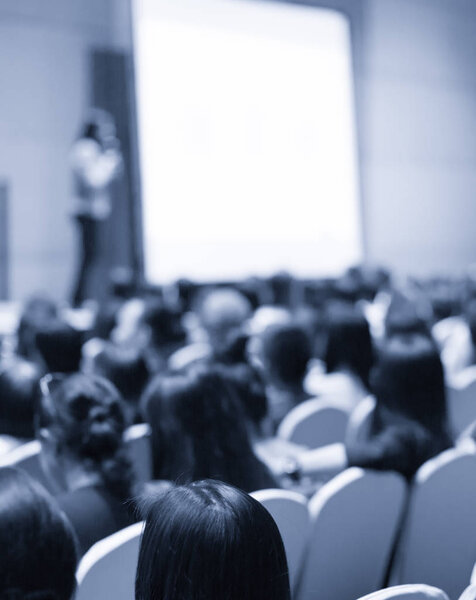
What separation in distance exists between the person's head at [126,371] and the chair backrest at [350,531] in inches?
47.2

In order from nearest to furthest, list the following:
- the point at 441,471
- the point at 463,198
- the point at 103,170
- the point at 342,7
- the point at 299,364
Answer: the point at 441,471, the point at 299,364, the point at 103,170, the point at 342,7, the point at 463,198

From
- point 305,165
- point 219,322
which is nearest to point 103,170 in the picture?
point 305,165

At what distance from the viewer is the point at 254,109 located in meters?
8.94

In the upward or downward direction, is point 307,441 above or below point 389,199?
below

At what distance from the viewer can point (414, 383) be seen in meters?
2.38

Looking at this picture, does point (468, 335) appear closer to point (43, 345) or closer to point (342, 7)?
point (43, 345)

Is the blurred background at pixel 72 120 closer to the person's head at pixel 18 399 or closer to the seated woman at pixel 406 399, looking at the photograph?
the person's head at pixel 18 399

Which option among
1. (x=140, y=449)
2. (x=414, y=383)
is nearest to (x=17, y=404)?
(x=140, y=449)

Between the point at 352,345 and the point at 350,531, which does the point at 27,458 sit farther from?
the point at 352,345

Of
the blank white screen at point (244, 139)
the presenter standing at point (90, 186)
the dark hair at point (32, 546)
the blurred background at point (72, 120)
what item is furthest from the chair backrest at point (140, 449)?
the blank white screen at point (244, 139)

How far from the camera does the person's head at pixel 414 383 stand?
235cm

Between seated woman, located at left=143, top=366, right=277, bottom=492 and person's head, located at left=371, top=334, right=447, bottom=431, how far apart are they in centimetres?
58

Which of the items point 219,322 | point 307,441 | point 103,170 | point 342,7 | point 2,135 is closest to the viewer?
point 307,441

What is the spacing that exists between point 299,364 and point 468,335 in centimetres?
119
